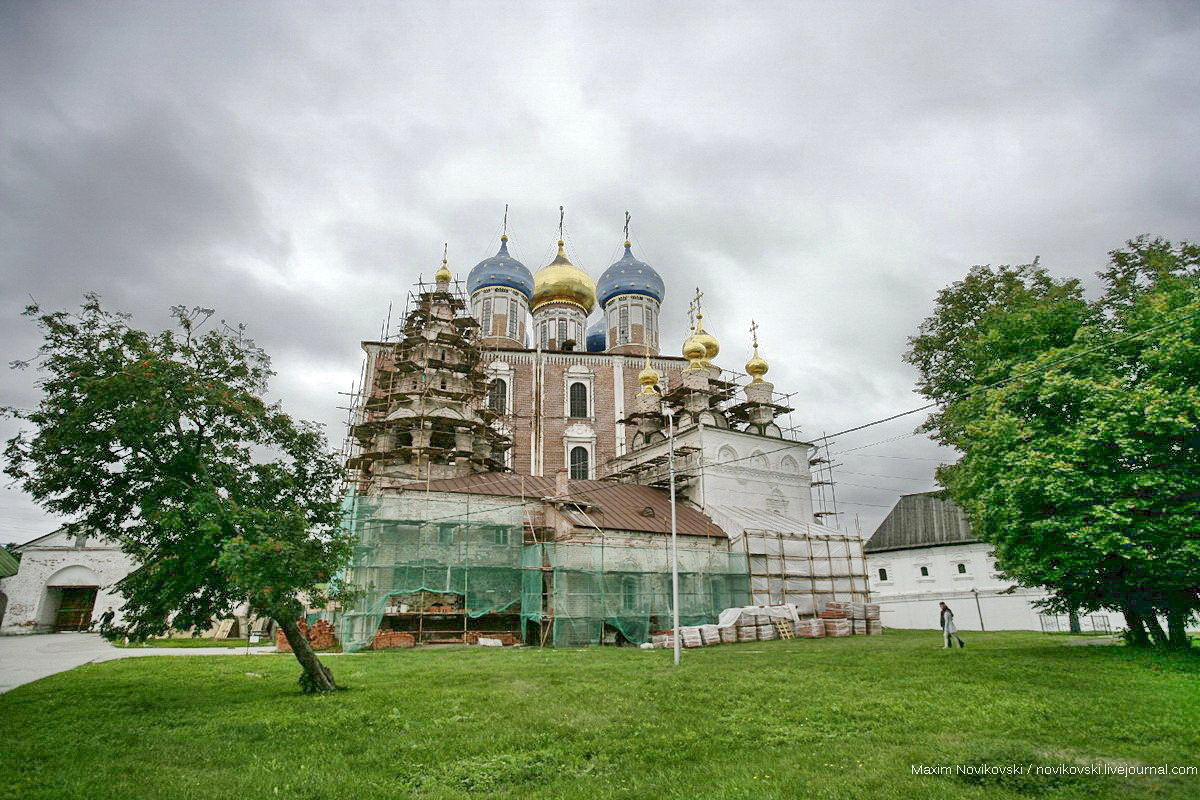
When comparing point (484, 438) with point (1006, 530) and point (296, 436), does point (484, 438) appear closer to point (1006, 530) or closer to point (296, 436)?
point (296, 436)

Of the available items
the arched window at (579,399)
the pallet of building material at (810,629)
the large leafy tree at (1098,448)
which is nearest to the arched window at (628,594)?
the pallet of building material at (810,629)

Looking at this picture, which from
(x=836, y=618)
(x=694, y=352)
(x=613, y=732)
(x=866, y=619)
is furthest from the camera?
(x=694, y=352)

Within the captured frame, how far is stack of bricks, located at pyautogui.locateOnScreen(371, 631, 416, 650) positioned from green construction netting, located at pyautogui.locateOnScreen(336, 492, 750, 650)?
0.26 metres

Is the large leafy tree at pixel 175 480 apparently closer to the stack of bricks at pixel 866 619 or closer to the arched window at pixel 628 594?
the arched window at pixel 628 594

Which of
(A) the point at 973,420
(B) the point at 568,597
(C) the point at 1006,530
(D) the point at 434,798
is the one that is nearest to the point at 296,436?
(D) the point at 434,798

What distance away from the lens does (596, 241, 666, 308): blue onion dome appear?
44.0m

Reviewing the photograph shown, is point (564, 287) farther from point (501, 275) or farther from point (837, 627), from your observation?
point (837, 627)

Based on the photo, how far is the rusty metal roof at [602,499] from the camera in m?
24.3

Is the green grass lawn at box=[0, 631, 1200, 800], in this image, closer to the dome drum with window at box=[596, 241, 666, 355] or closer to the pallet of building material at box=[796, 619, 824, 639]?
the pallet of building material at box=[796, 619, 824, 639]

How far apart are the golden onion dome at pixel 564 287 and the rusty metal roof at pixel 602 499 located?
693 inches

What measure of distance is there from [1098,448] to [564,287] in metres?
33.8

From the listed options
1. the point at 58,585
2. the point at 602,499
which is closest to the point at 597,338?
the point at 602,499

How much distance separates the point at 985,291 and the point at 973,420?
694cm

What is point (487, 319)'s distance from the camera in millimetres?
41219
